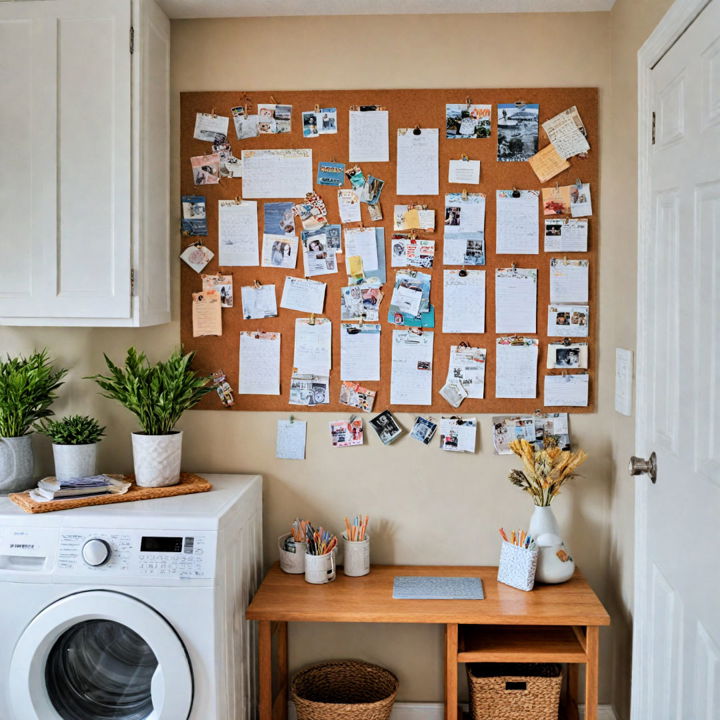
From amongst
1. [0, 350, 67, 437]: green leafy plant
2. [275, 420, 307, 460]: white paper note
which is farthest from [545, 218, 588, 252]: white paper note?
[0, 350, 67, 437]: green leafy plant

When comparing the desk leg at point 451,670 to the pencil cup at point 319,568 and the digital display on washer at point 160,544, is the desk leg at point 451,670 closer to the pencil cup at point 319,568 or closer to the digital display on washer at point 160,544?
the pencil cup at point 319,568

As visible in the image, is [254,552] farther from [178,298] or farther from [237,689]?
[178,298]

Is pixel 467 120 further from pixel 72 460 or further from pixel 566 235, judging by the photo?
pixel 72 460

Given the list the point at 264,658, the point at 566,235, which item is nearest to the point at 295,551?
the point at 264,658

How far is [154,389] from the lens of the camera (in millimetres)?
2635

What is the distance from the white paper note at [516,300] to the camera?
9.20ft

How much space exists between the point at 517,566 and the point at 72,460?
144 centimetres

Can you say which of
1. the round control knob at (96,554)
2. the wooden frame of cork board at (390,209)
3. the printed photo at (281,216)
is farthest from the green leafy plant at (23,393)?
the printed photo at (281,216)

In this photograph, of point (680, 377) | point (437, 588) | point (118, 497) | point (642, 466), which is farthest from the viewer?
point (437, 588)

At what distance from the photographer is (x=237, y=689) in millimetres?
2529

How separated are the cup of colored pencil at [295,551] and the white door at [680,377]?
1052mm

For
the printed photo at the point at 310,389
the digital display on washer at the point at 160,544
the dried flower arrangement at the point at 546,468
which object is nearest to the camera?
the digital display on washer at the point at 160,544

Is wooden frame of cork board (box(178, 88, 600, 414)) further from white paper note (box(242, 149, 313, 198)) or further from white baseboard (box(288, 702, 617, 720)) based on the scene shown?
white baseboard (box(288, 702, 617, 720))

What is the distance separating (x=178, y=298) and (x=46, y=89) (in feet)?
2.53
